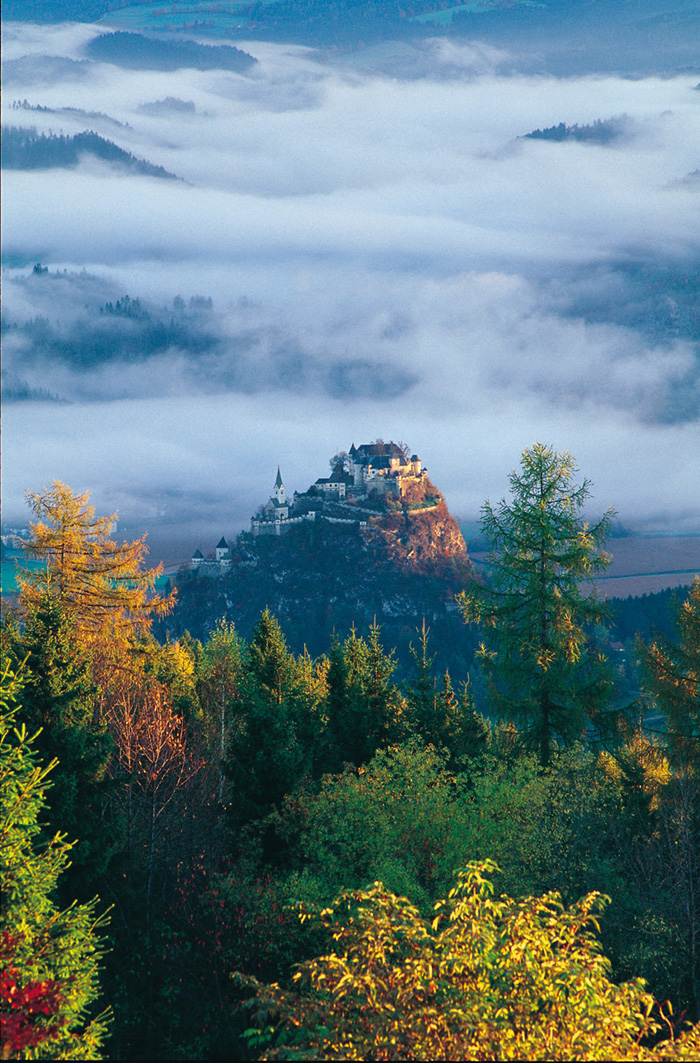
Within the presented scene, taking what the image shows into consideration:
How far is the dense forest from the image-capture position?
435 inches

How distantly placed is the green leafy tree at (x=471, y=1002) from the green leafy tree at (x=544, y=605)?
40.4ft

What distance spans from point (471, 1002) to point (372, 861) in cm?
957

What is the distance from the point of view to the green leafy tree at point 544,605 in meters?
23.4

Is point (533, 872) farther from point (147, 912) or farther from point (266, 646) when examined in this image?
point (266, 646)

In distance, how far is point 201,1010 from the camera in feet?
58.3

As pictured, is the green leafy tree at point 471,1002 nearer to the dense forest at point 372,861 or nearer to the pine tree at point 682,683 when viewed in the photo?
the dense forest at point 372,861

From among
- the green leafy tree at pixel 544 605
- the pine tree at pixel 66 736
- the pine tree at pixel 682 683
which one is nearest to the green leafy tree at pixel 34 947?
the pine tree at pixel 66 736

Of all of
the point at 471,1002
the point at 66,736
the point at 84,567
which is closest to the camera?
the point at 471,1002

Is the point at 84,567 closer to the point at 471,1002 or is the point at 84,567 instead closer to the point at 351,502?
the point at 471,1002

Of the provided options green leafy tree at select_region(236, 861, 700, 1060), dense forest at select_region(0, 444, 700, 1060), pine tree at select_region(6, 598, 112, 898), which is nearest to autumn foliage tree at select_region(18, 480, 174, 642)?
dense forest at select_region(0, 444, 700, 1060)

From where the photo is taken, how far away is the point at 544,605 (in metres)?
23.7

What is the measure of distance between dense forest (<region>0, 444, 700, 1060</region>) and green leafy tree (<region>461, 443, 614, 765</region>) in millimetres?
84

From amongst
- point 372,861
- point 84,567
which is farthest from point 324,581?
point 372,861

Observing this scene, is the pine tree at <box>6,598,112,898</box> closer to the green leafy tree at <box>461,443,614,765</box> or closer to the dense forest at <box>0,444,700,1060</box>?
the dense forest at <box>0,444,700,1060</box>
